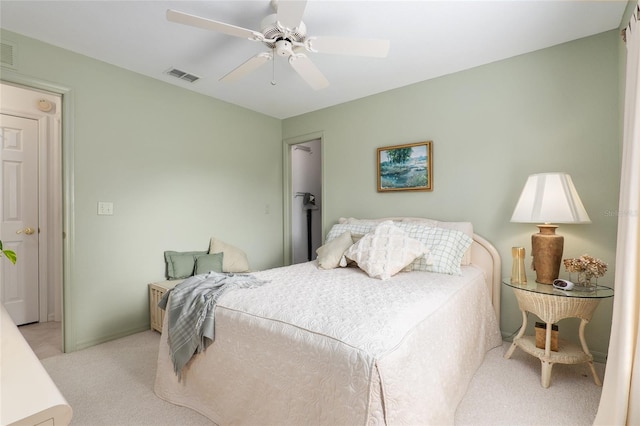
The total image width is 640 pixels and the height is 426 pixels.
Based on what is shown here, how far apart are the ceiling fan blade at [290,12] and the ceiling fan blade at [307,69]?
0.87 ft

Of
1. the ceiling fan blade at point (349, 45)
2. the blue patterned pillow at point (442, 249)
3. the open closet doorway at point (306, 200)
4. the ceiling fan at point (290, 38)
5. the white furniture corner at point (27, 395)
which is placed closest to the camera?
the white furniture corner at point (27, 395)

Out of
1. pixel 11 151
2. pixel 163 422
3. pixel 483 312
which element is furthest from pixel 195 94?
pixel 483 312

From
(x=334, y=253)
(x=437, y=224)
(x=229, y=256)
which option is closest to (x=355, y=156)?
(x=437, y=224)

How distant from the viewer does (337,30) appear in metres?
2.34

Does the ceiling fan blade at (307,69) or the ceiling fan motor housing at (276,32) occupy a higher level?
the ceiling fan motor housing at (276,32)

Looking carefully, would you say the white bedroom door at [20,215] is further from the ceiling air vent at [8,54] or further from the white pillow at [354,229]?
the white pillow at [354,229]

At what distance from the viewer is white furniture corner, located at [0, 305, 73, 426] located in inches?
26.3

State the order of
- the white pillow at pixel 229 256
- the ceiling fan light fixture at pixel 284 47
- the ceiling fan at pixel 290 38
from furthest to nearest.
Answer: the white pillow at pixel 229 256
the ceiling fan light fixture at pixel 284 47
the ceiling fan at pixel 290 38

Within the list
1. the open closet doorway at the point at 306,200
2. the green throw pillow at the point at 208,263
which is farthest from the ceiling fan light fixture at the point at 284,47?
the open closet doorway at the point at 306,200

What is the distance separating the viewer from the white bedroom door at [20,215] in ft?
10.5

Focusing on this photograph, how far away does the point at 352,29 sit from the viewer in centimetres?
233

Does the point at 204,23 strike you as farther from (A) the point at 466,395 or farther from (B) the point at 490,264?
(B) the point at 490,264

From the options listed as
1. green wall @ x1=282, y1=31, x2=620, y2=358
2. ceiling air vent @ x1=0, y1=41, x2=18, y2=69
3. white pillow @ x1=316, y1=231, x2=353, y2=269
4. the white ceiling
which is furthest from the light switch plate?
Answer: green wall @ x1=282, y1=31, x2=620, y2=358

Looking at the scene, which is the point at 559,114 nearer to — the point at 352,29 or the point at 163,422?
the point at 352,29
